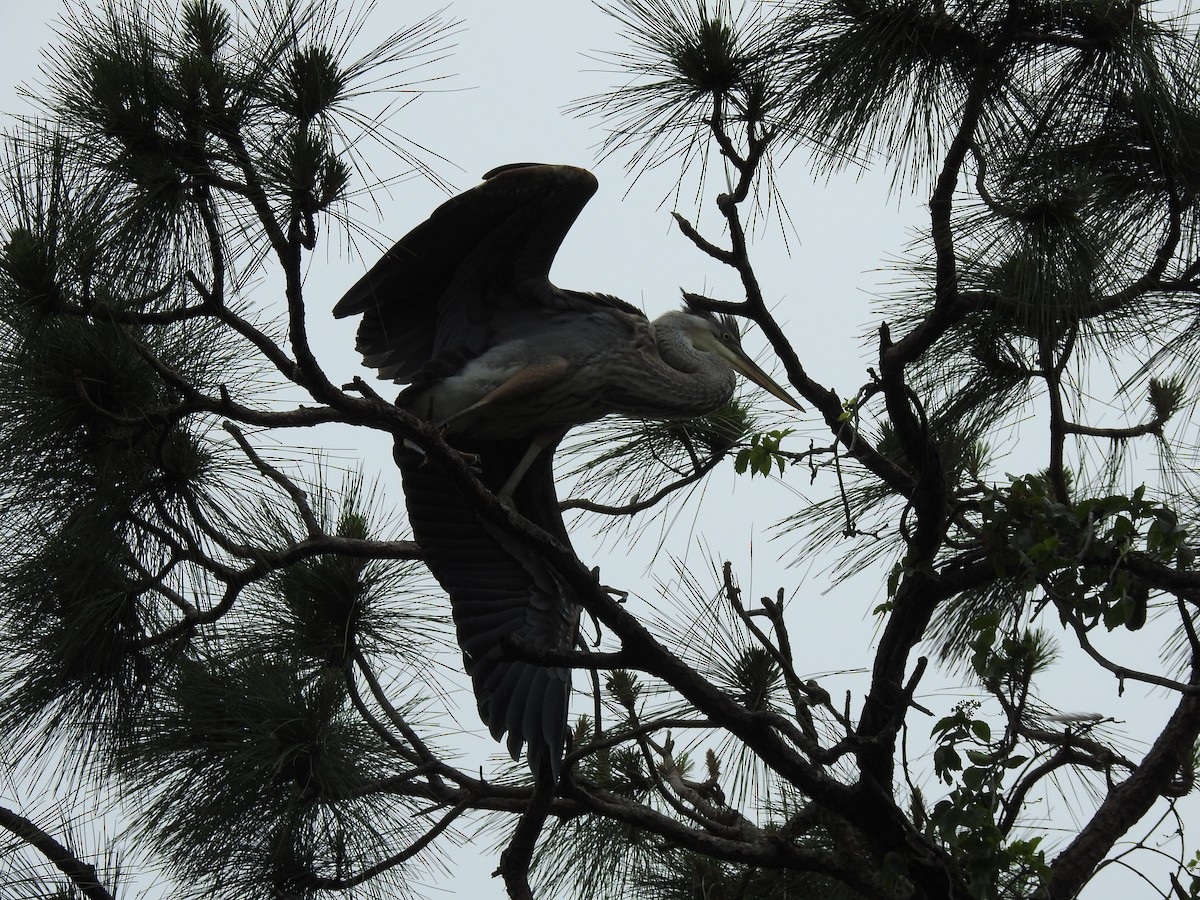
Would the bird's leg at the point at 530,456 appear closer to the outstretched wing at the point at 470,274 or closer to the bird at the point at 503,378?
the bird at the point at 503,378

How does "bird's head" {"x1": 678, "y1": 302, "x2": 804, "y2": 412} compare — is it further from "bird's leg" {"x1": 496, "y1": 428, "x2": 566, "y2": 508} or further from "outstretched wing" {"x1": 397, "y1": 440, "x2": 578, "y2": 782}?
"outstretched wing" {"x1": 397, "y1": 440, "x2": 578, "y2": 782}

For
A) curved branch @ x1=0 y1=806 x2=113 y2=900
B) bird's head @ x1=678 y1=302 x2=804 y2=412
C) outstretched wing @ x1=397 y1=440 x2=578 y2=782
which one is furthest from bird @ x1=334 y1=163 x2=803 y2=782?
curved branch @ x1=0 y1=806 x2=113 y2=900

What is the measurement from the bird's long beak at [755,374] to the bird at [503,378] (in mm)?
487

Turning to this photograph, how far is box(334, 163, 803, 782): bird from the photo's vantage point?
2.79 meters

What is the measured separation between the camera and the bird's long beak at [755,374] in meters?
3.75

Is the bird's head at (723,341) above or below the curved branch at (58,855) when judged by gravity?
above

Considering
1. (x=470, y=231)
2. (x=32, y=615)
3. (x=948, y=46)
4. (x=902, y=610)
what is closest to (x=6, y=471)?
(x=32, y=615)

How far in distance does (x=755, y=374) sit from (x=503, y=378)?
103cm

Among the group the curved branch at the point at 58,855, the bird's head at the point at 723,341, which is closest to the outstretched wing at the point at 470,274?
the bird's head at the point at 723,341

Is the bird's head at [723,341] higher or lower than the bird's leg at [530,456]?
higher

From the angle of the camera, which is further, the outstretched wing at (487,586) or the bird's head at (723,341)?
the bird's head at (723,341)

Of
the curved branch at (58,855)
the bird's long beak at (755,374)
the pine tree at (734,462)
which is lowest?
the curved branch at (58,855)

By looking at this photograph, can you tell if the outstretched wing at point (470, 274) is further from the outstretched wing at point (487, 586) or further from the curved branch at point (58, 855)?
the curved branch at point (58, 855)

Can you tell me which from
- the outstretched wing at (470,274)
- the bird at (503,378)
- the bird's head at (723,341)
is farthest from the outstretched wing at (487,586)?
the bird's head at (723,341)
